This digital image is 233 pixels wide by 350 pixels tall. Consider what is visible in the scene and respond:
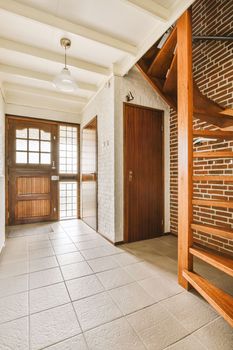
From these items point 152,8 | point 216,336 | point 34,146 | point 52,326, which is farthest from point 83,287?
point 34,146

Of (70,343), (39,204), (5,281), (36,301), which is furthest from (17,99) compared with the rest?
(70,343)

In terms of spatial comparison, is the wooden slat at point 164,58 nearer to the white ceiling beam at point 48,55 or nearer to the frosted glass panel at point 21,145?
the white ceiling beam at point 48,55

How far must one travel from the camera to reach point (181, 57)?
5.64 ft

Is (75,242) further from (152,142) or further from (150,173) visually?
(152,142)

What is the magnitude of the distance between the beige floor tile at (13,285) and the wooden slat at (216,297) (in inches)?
61.0

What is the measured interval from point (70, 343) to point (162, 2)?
3023 mm

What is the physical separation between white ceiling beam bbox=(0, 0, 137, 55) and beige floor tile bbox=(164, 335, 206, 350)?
2.96m

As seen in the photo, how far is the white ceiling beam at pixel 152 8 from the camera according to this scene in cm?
170

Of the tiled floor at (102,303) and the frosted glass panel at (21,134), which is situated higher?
the frosted glass panel at (21,134)

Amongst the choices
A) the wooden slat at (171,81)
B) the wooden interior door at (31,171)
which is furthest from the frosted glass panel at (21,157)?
the wooden slat at (171,81)

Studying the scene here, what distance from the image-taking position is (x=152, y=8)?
5.80 ft

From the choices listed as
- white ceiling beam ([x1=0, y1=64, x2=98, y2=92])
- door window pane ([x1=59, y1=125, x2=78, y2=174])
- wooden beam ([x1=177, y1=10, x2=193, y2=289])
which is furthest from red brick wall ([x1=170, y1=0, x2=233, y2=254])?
door window pane ([x1=59, y1=125, x2=78, y2=174])

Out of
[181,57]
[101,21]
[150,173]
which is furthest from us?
[150,173]

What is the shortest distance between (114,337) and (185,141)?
1.64 meters
